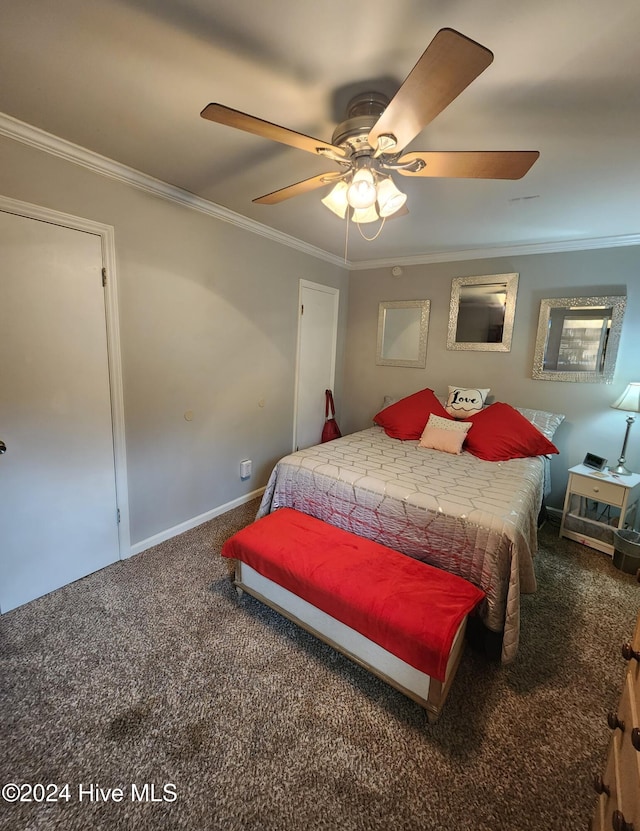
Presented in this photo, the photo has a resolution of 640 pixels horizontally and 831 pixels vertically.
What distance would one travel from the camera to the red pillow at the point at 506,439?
2.71 meters

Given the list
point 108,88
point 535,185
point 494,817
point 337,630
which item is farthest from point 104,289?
point 494,817

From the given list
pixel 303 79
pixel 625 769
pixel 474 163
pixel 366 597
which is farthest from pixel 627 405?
pixel 303 79

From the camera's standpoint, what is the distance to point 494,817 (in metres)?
1.14

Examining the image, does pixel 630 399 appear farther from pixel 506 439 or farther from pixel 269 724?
pixel 269 724

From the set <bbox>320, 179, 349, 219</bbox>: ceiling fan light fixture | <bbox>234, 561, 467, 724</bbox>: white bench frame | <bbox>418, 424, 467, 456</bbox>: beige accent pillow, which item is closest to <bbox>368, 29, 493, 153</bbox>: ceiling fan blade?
<bbox>320, 179, 349, 219</bbox>: ceiling fan light fixture

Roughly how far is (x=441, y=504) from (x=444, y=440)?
1.14m

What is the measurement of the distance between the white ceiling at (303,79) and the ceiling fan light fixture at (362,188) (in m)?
0.30

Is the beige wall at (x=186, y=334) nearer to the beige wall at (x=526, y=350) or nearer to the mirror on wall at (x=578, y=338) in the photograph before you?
the beige wall at (x=526, y=350)

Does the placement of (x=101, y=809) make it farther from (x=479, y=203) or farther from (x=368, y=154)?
(x=479, y=203)

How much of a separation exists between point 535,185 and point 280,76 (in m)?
1.61

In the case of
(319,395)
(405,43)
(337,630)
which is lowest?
(337,630)

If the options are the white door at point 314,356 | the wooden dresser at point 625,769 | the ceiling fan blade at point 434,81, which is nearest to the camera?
the wooden dresser at point 625,769

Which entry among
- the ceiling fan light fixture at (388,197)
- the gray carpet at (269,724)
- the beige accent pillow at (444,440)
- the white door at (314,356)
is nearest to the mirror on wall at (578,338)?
the beige accent pillow at (444,440)

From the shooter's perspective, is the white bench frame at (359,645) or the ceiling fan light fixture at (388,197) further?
the ceiling fan light fixture at (388,197)
